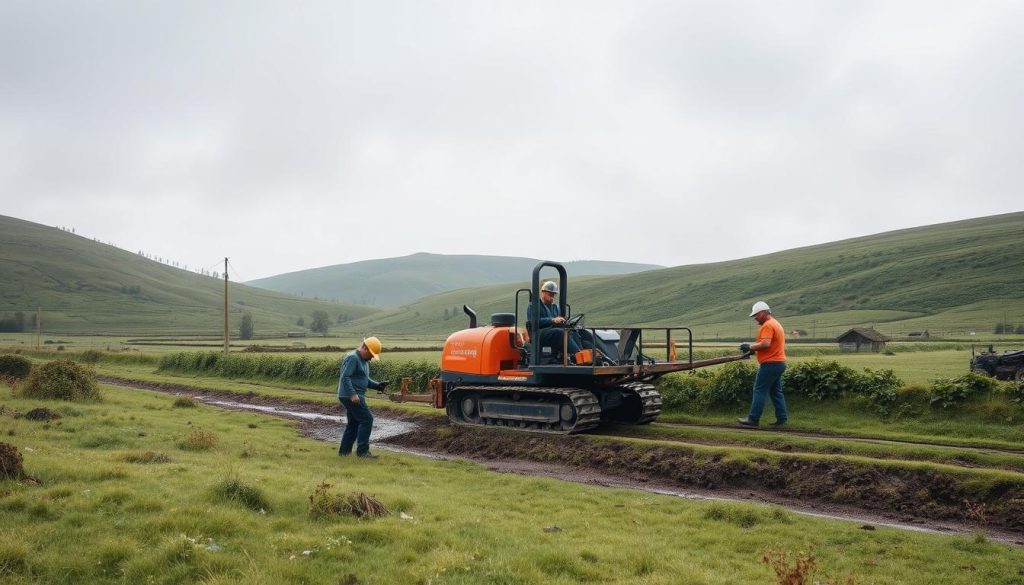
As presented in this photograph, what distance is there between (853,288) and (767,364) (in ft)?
435

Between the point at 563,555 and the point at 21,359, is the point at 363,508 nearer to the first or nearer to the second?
the point at 563,555

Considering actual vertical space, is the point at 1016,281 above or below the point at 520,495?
above

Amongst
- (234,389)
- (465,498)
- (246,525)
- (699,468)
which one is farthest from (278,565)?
(234,389)

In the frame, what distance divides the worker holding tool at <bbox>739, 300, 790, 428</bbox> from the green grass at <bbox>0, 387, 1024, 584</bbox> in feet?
17.2

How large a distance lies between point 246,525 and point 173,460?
563cm

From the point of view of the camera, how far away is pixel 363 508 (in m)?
9.59

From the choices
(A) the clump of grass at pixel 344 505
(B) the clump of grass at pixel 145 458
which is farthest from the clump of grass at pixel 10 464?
(A) the clump of grass at pixel 344 505

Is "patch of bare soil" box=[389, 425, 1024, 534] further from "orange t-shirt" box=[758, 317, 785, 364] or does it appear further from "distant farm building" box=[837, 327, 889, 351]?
"distant farm building" box=[837, 327, 889, 351]

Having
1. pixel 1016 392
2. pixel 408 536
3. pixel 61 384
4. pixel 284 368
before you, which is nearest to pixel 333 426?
pixel 61 384

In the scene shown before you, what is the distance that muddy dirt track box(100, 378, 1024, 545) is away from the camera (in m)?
10.7

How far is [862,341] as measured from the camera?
188 feet

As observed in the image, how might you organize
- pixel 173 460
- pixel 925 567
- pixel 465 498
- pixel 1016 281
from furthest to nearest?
pixel 1016 281 → pixel 173 460 → pixel 465 498 → pixel 925 567

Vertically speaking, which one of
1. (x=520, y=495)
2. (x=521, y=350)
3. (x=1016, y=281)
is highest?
(x=1016, y=281)

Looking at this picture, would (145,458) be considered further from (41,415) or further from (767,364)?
(767,364)
